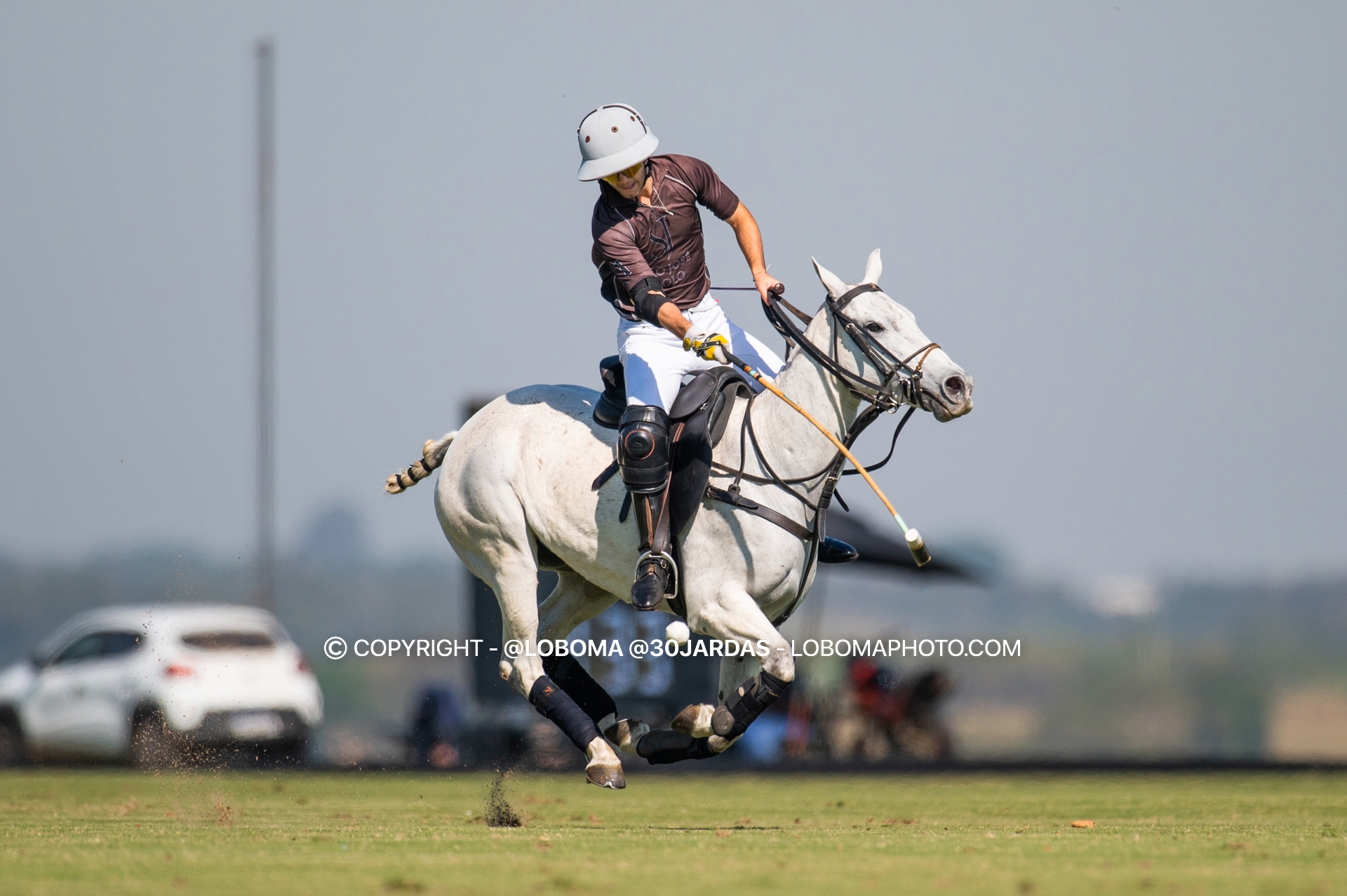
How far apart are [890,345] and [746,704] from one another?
1876 mm

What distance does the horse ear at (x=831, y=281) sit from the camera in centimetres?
777

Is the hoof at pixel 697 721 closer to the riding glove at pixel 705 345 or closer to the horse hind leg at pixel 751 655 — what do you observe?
the horse hind leg at pixel 751 655

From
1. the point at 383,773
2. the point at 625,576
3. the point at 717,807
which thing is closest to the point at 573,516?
the point at 625,576

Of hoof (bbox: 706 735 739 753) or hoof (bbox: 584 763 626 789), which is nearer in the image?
hoof (bbox: 706 735 739 753)

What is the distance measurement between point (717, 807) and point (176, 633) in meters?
8.34

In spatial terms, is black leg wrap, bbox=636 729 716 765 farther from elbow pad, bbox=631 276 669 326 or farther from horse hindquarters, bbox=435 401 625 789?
elbow pad, bbox=631 276 669 326

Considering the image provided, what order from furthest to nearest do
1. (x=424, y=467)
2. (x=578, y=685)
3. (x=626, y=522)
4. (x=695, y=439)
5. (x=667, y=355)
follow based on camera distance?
(x=424, y=467) < (x=578, y=685) < (x=667, y=355) < (x=626, y=522) < (x=695, y=439)

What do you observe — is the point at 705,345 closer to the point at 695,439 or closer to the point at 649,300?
the point at 649,300

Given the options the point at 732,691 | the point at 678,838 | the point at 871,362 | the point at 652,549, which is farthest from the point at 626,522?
the point at 678,838

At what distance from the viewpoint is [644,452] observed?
754 cm

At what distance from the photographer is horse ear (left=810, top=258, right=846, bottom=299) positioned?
7766mm

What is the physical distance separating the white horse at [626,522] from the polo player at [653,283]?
315 millimetres

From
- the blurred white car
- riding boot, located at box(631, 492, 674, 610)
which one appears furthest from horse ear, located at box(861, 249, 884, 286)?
the blurred white car

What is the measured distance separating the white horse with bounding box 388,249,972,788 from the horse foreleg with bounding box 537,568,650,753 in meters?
0.01
